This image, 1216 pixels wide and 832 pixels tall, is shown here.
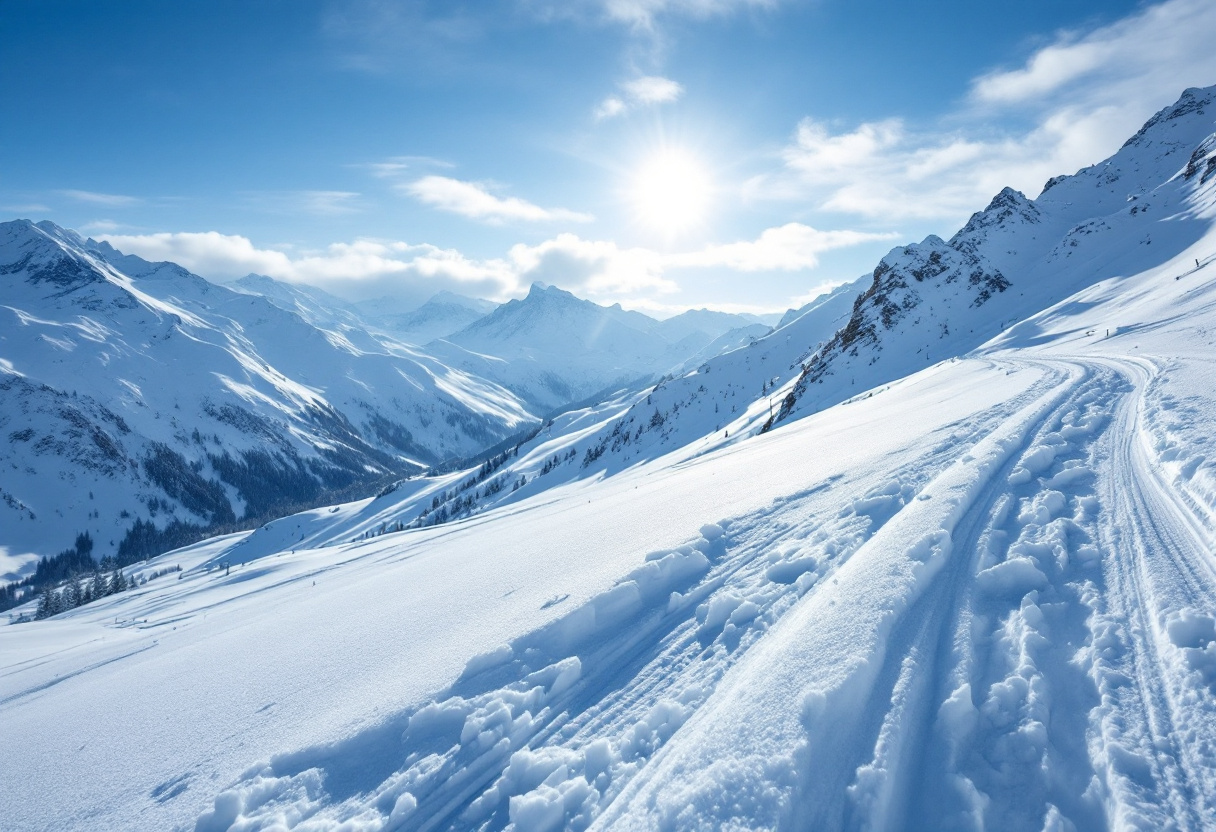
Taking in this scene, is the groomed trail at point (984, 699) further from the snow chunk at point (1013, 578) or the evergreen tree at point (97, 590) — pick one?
the evergreen tree at point (97, 590)

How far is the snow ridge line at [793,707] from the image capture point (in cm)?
348

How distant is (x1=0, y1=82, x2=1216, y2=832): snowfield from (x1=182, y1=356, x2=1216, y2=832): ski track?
24 millimetres

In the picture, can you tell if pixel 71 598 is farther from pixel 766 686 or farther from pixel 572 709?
pixel 766 686

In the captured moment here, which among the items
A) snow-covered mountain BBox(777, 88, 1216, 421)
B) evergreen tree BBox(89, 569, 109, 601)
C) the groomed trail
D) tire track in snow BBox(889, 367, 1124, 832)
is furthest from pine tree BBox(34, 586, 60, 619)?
tire track in snow BBox(889, 367, 1124, 832)

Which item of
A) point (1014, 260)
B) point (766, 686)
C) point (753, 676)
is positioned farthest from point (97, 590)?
point (1014, 260)

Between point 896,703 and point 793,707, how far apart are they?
83 centimetres

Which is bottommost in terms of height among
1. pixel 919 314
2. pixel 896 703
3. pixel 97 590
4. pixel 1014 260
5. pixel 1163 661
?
pixel 97 590

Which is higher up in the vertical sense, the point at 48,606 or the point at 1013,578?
the point at 1013,578

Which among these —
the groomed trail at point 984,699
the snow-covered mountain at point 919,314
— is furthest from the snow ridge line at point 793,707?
the snow-covered mountain at point 919,314

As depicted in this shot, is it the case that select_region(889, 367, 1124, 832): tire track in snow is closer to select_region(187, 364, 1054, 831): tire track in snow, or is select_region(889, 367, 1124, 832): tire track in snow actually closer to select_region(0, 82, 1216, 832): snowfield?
select_region(0, 82, 1216, 832): snowfield

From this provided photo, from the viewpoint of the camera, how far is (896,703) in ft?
13.0

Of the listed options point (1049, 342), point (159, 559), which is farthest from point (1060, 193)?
point (159, 559)

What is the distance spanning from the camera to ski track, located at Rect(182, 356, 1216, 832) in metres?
3.29

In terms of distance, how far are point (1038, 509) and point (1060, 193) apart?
14542 centimetres
